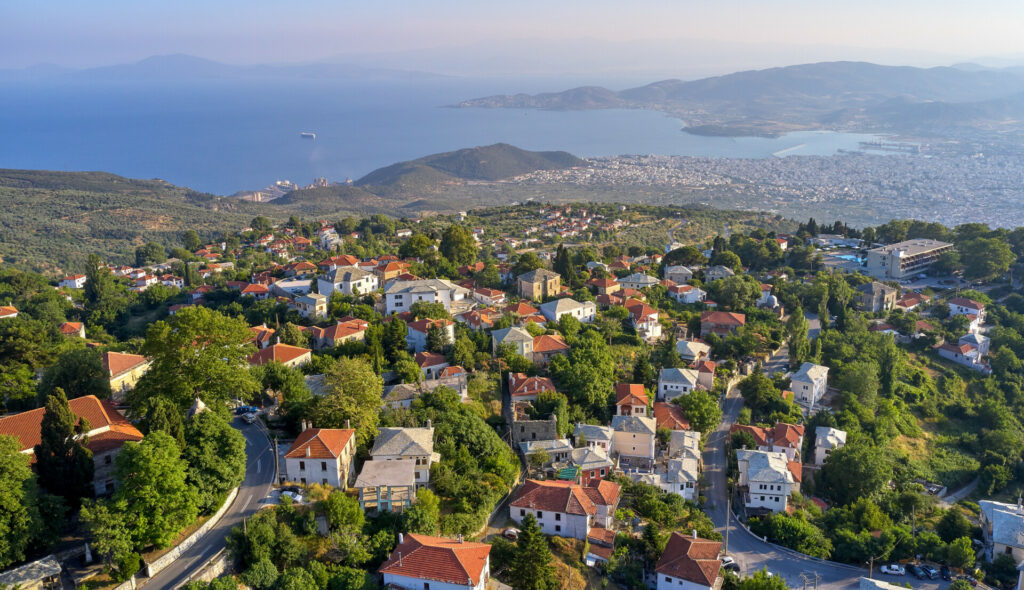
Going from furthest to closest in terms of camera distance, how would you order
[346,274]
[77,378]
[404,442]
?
1. [346,274]
2. [77,378]
3. [404,442]

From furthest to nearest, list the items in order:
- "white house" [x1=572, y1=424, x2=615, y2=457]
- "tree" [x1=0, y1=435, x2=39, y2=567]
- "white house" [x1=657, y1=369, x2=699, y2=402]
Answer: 1. "white house" [x1=657, y1=369, x2=699, y2=402]
2. "white house" [x1=572, y1=424, x2=615, y2=457]
3. "tree" [x1=0, y1=435, x2=39, y2=567]

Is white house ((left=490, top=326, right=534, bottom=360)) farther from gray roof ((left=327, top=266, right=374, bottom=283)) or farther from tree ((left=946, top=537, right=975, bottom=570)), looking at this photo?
tree ((left=946, top=537, right=975, bottom=570))

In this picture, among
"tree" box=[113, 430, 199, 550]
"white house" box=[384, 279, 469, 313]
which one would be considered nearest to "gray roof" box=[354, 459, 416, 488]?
"tree" box=[113, 430, 199, 550]

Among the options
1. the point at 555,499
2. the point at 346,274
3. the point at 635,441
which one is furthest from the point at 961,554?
the point at 346,274

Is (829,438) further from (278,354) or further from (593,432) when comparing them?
(278,354)

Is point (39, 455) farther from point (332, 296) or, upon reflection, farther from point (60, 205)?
point (60, 205)

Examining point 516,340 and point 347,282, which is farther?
point 347,282
